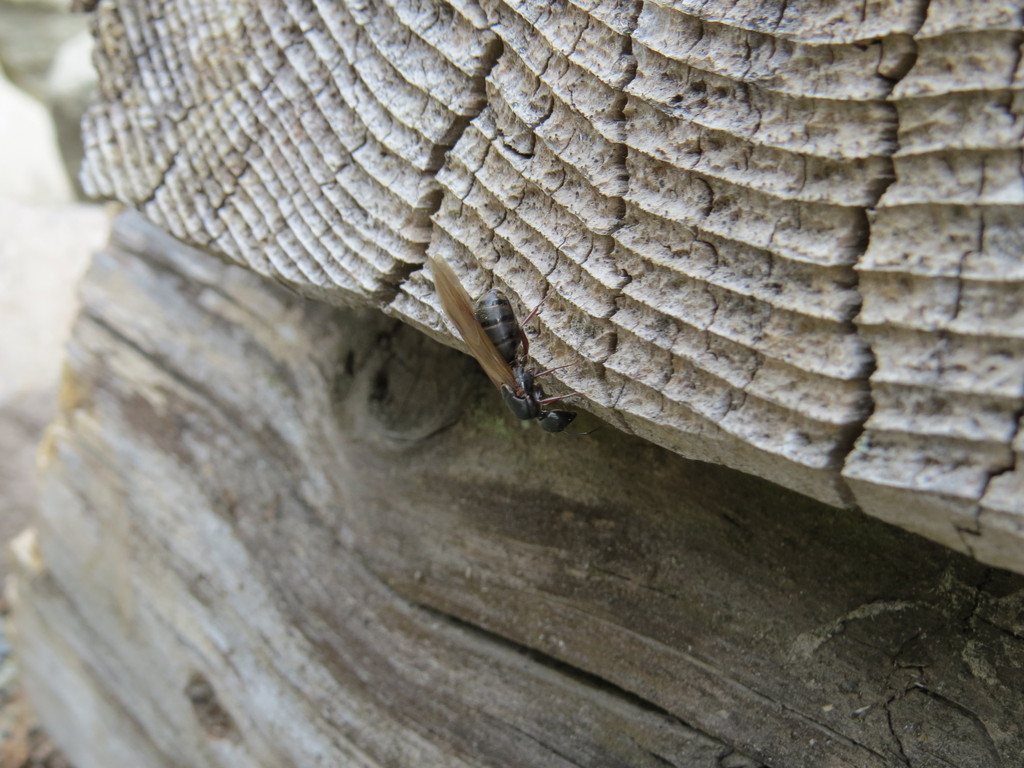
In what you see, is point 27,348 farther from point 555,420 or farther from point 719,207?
point 719,207

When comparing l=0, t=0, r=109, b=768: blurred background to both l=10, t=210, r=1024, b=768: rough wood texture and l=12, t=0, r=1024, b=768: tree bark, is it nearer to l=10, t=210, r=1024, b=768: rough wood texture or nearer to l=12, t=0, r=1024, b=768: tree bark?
l=10, t=210, r=1024, b=768: rough wood texture

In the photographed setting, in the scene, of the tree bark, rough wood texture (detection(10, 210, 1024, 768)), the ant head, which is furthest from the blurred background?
the ant head

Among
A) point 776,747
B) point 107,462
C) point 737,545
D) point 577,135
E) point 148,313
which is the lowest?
point 107,462

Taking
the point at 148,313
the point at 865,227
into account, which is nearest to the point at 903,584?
the point at 865,227

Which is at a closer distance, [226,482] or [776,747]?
[776,747]

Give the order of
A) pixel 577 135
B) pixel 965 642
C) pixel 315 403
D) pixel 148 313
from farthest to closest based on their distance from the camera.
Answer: pixel 148 313 < pixel 315 403 < pixel 965 642 < pixel 577 135

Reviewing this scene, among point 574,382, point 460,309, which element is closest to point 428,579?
point 460,309

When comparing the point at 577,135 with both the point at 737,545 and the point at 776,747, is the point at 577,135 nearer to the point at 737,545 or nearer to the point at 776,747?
the point at 737,545
